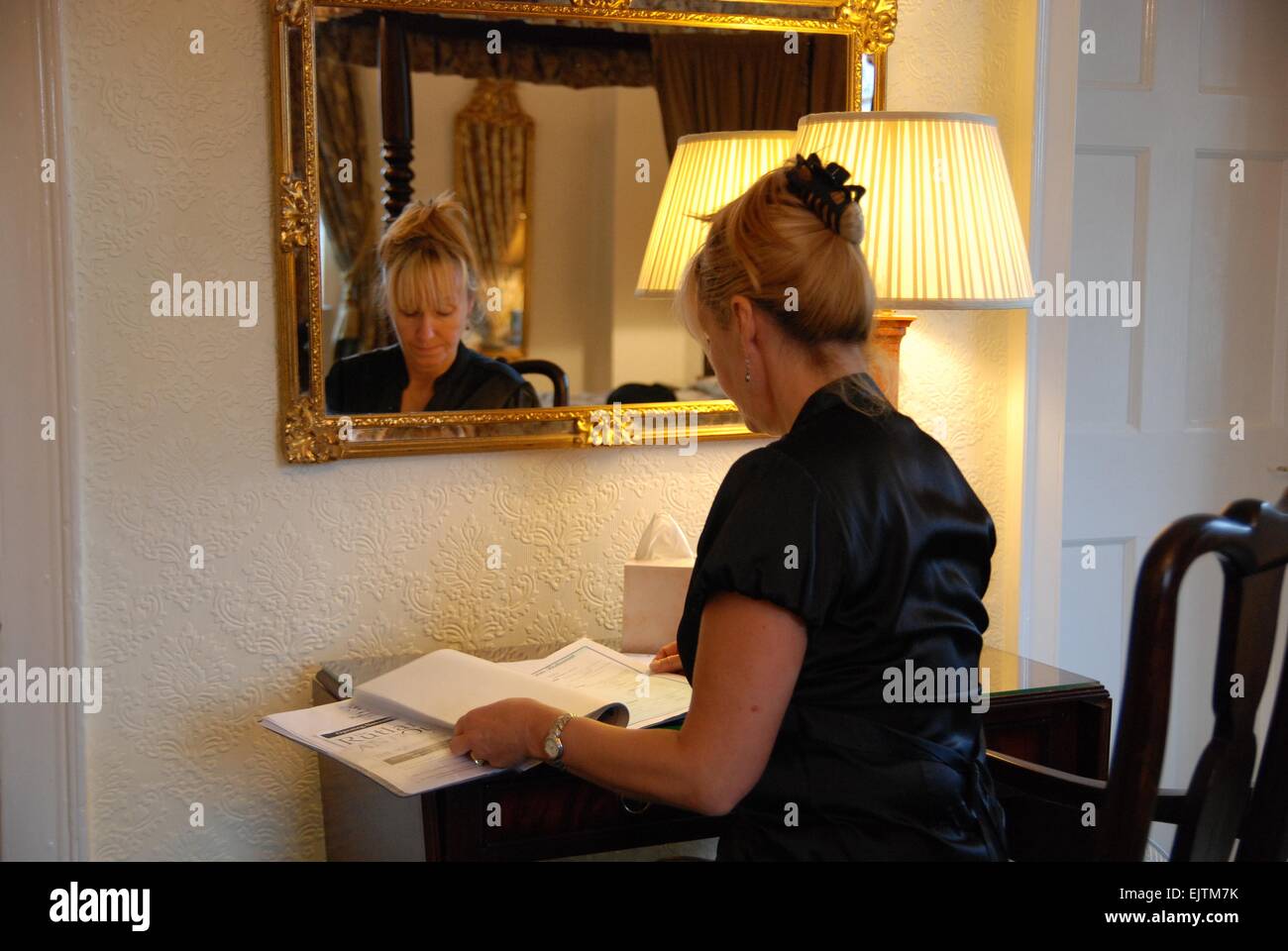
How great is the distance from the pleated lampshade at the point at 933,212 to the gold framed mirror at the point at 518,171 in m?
0.39

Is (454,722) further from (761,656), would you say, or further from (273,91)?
(273,91)

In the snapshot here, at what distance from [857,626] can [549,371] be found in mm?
967

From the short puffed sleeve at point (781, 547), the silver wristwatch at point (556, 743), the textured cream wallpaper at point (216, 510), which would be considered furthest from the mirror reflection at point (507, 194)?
the short puffed sleeve at point (781, 547)

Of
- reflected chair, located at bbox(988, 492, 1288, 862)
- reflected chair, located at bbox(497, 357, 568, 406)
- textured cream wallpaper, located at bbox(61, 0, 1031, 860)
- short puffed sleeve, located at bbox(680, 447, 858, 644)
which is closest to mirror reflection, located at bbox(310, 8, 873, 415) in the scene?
reflected chair, located at bbox(497, 357, 568, 406)

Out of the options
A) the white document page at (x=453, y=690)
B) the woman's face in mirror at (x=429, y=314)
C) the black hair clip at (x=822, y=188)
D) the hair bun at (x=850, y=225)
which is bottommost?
the white document page at (x=453, y=690)

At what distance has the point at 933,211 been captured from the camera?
188 cm

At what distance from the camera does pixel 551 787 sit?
170cm

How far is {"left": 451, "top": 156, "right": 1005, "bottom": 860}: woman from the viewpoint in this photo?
129 cm

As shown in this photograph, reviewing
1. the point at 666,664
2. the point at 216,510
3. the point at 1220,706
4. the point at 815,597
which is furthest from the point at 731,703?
the point at 216,510

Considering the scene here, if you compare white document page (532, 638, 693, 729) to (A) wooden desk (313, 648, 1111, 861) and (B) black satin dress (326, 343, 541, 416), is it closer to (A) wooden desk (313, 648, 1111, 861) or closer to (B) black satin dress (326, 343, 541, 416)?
(A) wooden desk (313, 648, 1111, 861)

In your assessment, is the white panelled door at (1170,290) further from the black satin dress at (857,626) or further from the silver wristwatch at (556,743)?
the silver wristwatch at (556,743)

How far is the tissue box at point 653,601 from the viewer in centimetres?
198

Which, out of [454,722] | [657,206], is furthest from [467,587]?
[657,206]

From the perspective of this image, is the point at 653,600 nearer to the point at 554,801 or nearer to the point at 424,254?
the point at 554,801
